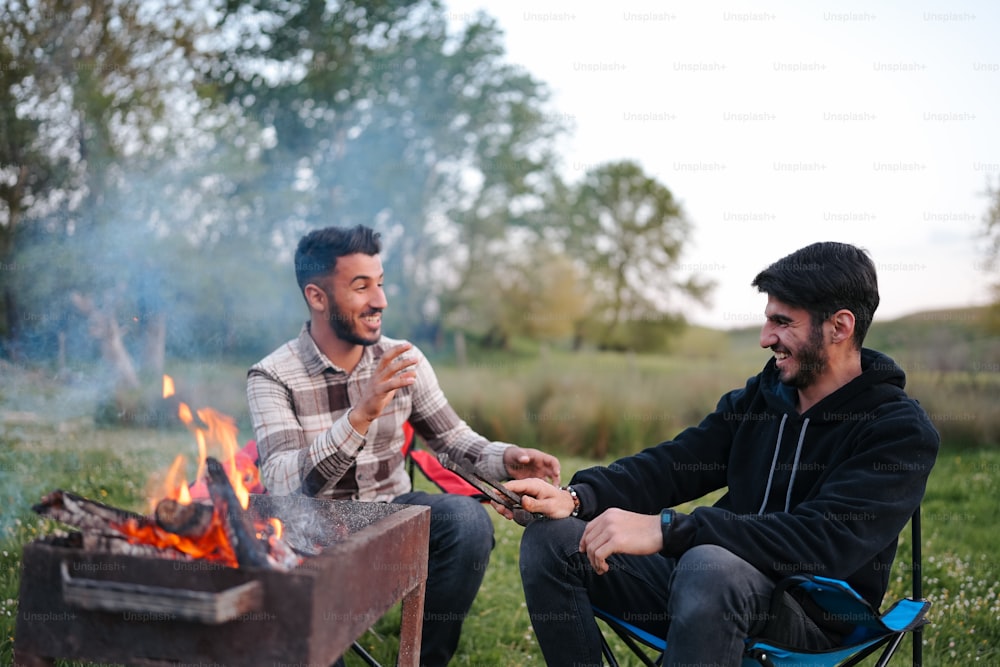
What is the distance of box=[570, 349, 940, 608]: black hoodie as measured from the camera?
2105mm

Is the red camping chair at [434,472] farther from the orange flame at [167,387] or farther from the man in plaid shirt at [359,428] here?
the orange flame at [167,387]

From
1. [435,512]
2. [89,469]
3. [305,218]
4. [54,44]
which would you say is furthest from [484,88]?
[435,512]

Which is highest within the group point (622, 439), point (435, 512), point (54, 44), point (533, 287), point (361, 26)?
point (361, 26)

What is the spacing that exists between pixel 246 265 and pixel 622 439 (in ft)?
22.1

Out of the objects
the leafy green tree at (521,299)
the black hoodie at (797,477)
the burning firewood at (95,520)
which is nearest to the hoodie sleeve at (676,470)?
the black hoodie at (797,477)

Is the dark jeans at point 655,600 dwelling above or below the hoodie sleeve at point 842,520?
below

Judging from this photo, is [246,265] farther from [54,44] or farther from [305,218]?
[54,44]

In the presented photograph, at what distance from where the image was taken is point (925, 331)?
8281 millimetres

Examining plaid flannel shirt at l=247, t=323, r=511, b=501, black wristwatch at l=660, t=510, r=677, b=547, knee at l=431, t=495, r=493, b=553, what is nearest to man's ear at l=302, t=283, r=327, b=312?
plaid flannel shirt at l=247, t=323, r=511, b=501

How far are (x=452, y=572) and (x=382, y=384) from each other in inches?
32.3

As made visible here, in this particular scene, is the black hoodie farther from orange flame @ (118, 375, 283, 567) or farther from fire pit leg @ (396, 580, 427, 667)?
orange flame @ (118, 375, 283, 567)

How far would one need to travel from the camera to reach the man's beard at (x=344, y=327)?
3289 mm

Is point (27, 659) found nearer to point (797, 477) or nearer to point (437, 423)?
point (437, 423)

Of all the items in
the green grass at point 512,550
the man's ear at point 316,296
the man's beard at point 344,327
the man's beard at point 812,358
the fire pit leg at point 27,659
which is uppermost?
the man's ear at point 316,296
